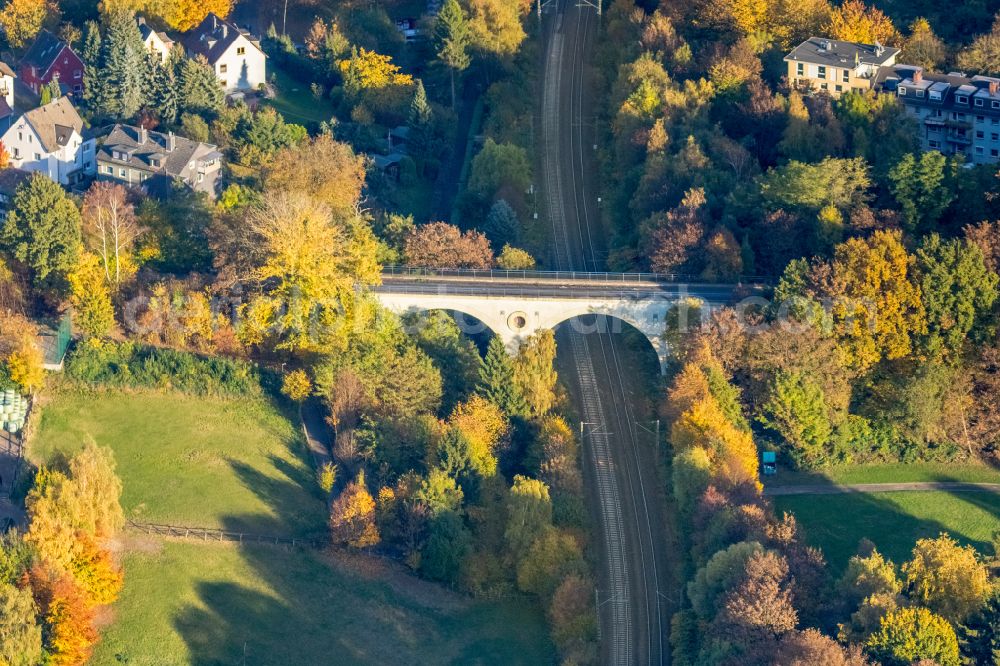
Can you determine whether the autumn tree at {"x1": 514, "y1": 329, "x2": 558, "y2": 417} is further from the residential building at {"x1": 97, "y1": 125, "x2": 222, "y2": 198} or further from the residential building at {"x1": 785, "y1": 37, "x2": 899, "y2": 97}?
the residential building at {"x1": 785, "y1": 37, "x2": 899, "y2": 97}

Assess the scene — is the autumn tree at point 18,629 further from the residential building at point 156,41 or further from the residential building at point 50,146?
the residential building at point 156,41

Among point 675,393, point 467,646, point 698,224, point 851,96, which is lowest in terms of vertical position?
point 467,646

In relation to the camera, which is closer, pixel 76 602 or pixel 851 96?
pixel 76 602

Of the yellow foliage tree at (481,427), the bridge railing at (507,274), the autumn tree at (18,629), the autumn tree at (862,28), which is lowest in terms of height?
the autumn tree at (18,629)

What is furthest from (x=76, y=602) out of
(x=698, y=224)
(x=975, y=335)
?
(x=975, y=335)

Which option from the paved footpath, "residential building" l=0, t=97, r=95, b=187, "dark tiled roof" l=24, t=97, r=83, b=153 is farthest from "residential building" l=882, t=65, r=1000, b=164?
"dark tiled roof" l=24, t=97, r=83, b=153

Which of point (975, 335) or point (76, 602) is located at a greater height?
point (975, 335)

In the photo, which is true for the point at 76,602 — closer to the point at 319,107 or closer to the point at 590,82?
the point at 319,107

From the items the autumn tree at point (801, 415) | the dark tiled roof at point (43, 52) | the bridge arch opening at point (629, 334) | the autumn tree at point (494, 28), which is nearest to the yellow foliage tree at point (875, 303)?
the autumn tree at point (801, 415)
